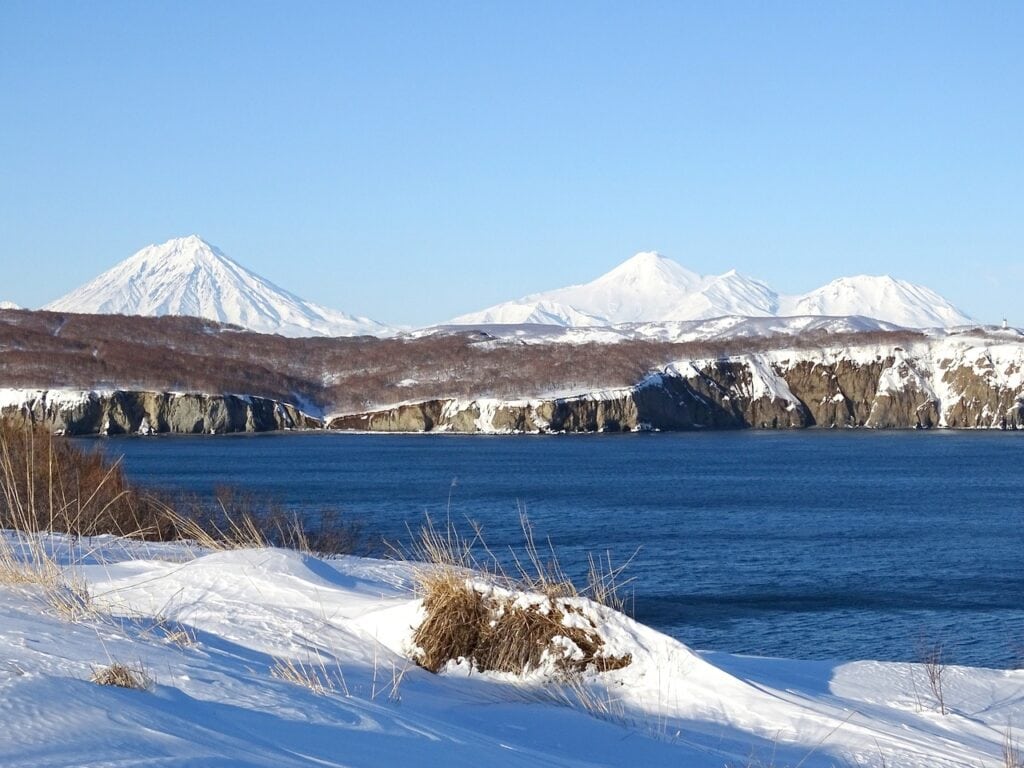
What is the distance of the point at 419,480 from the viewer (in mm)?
66375

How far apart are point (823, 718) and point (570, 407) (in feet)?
413

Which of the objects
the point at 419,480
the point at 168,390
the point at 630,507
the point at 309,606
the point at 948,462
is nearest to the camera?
the point at 309,606

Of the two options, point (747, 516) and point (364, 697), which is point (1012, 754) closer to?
point (364, 697)

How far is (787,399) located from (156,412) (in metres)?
70.2

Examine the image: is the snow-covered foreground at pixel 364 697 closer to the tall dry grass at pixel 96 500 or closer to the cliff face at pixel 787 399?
the tall dry grass at pixel 96 500

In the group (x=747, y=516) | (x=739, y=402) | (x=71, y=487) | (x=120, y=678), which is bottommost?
(x=747, y=516)

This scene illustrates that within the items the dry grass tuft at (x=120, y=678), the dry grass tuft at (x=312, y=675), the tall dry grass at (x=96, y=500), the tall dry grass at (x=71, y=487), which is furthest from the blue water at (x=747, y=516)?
the dry grass tuft at (x=120, y=678)

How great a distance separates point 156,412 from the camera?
131 meters

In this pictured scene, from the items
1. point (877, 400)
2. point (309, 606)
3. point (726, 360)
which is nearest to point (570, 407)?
point (726, 360)

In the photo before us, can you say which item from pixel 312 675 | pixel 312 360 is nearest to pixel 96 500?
pixel 312 675

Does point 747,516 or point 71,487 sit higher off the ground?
point 71,487

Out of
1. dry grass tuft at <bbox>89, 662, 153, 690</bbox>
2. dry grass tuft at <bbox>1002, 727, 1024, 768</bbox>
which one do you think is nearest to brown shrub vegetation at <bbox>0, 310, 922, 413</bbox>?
dry grass tuft at <bbox>1002, 727, 1024, 768</bbox>

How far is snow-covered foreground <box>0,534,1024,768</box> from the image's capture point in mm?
4387

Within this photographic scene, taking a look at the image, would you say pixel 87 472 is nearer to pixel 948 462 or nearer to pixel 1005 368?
pixel 948 462
